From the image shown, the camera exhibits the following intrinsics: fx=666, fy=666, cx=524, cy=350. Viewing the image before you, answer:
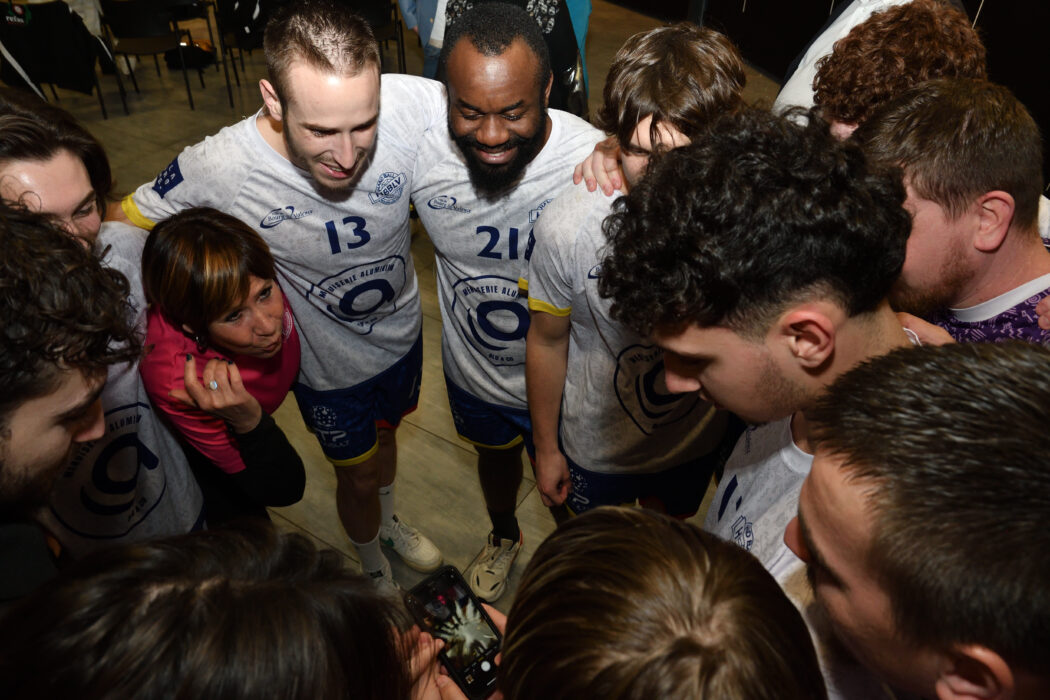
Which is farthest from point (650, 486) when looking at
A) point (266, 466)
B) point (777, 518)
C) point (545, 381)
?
point (266, 466)

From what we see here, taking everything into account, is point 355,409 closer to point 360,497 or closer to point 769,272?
point 360,497

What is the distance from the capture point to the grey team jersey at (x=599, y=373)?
1665 millimetres

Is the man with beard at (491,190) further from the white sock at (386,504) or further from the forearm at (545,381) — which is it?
the white sock at (386,504)

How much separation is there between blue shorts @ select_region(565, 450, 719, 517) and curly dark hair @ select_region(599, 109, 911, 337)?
0.92 m

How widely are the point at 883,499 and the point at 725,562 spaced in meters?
0.20

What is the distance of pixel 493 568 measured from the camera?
2568 mm

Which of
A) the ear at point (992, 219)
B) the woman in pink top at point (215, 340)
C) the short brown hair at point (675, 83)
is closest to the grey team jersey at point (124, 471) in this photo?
the woman in pink top at point (215, 340)

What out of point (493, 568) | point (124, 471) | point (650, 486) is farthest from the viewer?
point (493, 568)

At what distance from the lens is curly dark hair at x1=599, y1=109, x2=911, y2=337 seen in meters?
1.11

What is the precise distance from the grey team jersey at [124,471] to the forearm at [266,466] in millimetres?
169

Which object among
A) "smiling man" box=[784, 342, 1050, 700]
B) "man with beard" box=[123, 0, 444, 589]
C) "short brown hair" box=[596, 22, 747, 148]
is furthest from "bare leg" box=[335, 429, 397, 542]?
"smiling man" box=[784, 342, 1050, 700]

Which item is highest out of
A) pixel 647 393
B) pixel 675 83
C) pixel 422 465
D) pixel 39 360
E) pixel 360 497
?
pixel 675 83

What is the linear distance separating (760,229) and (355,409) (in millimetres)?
1537

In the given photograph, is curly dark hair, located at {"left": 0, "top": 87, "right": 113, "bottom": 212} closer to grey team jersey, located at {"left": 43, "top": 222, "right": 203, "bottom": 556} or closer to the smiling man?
grey team jersey, located at {"left": 43, "top": 222, "right": 203, "bottom": 556}
